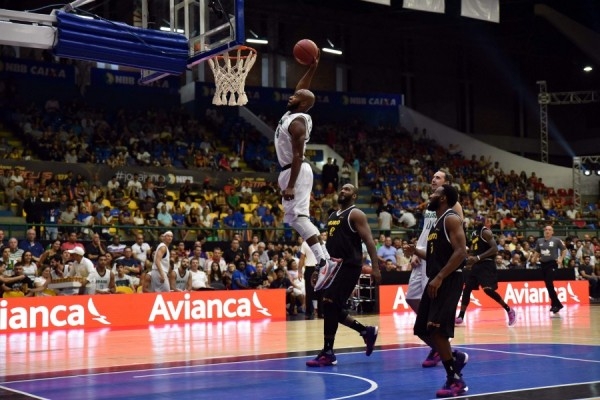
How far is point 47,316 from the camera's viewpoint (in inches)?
578

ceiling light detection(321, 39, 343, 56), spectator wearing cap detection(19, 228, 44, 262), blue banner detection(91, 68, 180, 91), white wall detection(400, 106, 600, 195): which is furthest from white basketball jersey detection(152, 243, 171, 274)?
white wall detection(400, 106, 600, 195)

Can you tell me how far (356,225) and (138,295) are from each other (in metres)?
7.90

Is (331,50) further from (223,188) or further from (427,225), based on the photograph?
(427,225)

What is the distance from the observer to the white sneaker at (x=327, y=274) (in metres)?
8.57

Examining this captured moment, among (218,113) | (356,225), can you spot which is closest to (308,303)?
(356,225)

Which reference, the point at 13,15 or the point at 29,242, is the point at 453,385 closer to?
the point at 13,15

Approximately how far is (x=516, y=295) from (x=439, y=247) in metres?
15.1

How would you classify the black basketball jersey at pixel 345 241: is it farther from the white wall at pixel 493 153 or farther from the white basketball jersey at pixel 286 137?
the white wall at pixel 493 153

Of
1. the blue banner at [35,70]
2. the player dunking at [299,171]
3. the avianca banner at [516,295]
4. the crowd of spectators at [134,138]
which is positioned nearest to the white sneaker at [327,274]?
the player dunking at [299,171]

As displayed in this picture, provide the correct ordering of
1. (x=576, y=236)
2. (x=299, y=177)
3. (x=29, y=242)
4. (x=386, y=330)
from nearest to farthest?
(x=299, y=177)
(x=386, y=330)
(x=29, y=242)
(x=576, y=236)

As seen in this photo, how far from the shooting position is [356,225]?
881cm

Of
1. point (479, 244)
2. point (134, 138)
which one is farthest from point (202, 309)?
point (134, 138)

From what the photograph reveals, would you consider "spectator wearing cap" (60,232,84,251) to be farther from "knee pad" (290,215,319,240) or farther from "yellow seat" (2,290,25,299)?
"knee pad" (290,215,319,240)

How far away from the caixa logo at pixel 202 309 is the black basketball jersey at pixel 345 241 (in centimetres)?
770
